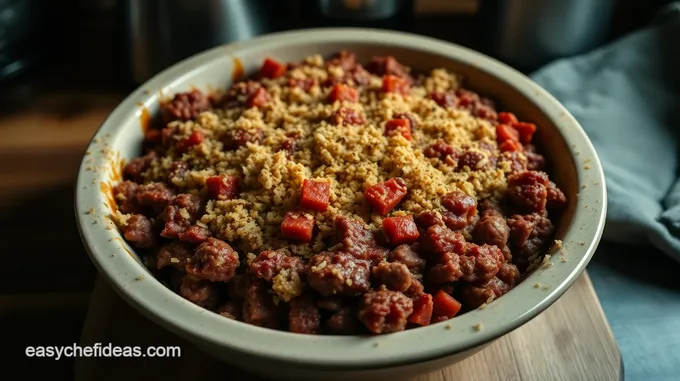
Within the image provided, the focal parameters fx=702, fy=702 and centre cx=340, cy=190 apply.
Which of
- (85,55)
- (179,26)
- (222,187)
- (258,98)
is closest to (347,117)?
(258,98)

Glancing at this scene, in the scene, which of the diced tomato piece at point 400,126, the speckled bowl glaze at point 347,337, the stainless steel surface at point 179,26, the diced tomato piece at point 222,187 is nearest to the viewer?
the speckled bowl glaze at point 347,337

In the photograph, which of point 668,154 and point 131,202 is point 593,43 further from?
point 131,202

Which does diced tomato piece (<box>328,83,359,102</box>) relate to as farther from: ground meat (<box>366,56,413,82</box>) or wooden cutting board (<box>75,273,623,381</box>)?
wooden cutting board (<box>75,273,623,381</box>)

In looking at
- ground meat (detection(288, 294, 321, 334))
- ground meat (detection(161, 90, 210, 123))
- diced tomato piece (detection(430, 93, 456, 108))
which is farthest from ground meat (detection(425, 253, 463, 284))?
ground meat (detection(161, 90, 210, 123))

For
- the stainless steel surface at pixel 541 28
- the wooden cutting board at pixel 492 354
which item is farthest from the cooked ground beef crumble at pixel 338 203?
the stainless steel surface at pixel 541 28

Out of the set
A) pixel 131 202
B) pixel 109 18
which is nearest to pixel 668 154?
pixel 131 202

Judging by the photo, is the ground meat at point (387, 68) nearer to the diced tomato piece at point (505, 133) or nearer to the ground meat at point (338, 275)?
the diced tomato piece at point (505, 133)
